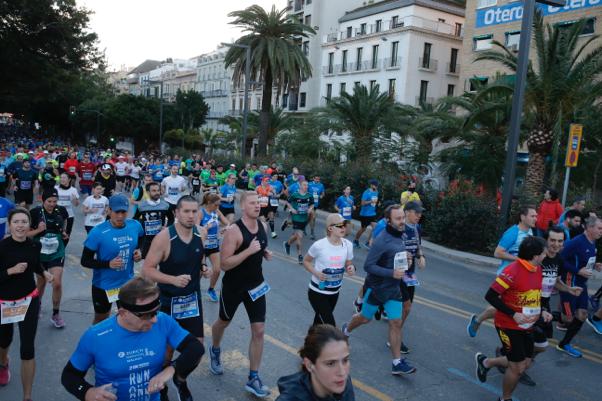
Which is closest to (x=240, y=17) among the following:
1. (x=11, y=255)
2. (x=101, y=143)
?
(x=11, y=255)

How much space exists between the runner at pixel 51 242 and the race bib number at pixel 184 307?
252 centimetres

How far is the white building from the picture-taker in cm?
4344

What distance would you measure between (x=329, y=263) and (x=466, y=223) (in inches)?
374

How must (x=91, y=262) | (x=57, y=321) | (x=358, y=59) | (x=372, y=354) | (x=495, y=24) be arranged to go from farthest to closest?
(x=358, y=59)
(x=495, y=24)
(x=57, y=321)
(x=372, y=354)
(x=91, y=262)

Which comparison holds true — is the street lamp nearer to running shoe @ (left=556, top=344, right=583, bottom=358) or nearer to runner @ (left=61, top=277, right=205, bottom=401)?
running shoe @ (left=556, top=344, right=583, bottom=358)

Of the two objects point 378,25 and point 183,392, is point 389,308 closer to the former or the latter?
point 183,392

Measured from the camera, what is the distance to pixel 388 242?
5730 millimetres

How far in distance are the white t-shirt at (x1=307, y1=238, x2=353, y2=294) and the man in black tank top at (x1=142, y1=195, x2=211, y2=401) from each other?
1371 mm

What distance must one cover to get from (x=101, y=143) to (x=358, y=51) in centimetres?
4475

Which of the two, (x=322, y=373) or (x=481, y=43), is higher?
(x=481, y=43)

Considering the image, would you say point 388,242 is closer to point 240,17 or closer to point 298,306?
point 298,306

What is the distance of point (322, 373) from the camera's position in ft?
7.98

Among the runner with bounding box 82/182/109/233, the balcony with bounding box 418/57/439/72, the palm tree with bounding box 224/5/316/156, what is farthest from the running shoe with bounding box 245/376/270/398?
the balcony with bounding box 418/57/439/72

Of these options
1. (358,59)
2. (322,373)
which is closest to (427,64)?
(358,59)
